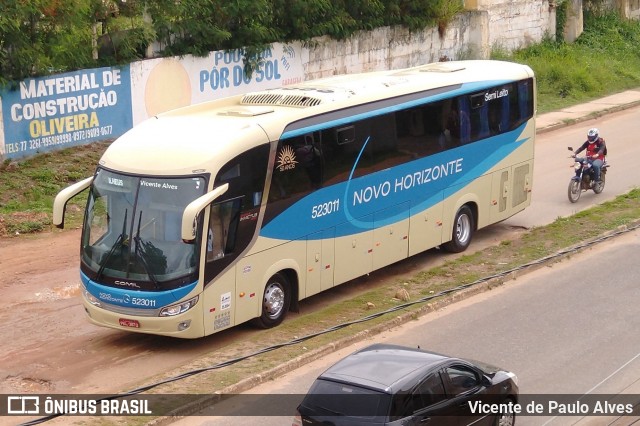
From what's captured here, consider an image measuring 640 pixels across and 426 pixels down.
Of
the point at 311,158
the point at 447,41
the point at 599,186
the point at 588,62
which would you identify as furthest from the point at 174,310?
the point at 588,62

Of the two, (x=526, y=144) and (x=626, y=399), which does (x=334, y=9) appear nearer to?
(x=526, y=144)

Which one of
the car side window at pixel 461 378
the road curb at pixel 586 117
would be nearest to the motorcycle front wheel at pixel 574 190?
the road curb at pixel 586 117

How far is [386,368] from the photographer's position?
10.5 meters

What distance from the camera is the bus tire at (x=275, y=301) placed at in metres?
15.3

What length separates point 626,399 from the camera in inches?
498

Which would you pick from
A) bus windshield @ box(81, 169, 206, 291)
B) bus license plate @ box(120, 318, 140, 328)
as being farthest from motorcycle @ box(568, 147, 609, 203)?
bus license plate @ box(120, 318, 140, 328)

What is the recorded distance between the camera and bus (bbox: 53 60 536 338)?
14031mm

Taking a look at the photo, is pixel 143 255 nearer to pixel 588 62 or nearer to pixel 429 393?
pixel 429 393

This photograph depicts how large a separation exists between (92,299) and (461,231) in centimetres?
800

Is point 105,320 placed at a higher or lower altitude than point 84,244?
lower

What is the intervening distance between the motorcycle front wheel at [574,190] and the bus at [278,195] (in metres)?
3.76

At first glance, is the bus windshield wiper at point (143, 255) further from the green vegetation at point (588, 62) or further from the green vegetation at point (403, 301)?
the green vegetation at point (588, 62)

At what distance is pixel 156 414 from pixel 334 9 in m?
20.6

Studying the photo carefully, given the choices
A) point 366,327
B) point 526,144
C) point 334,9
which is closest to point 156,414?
point 366,327
